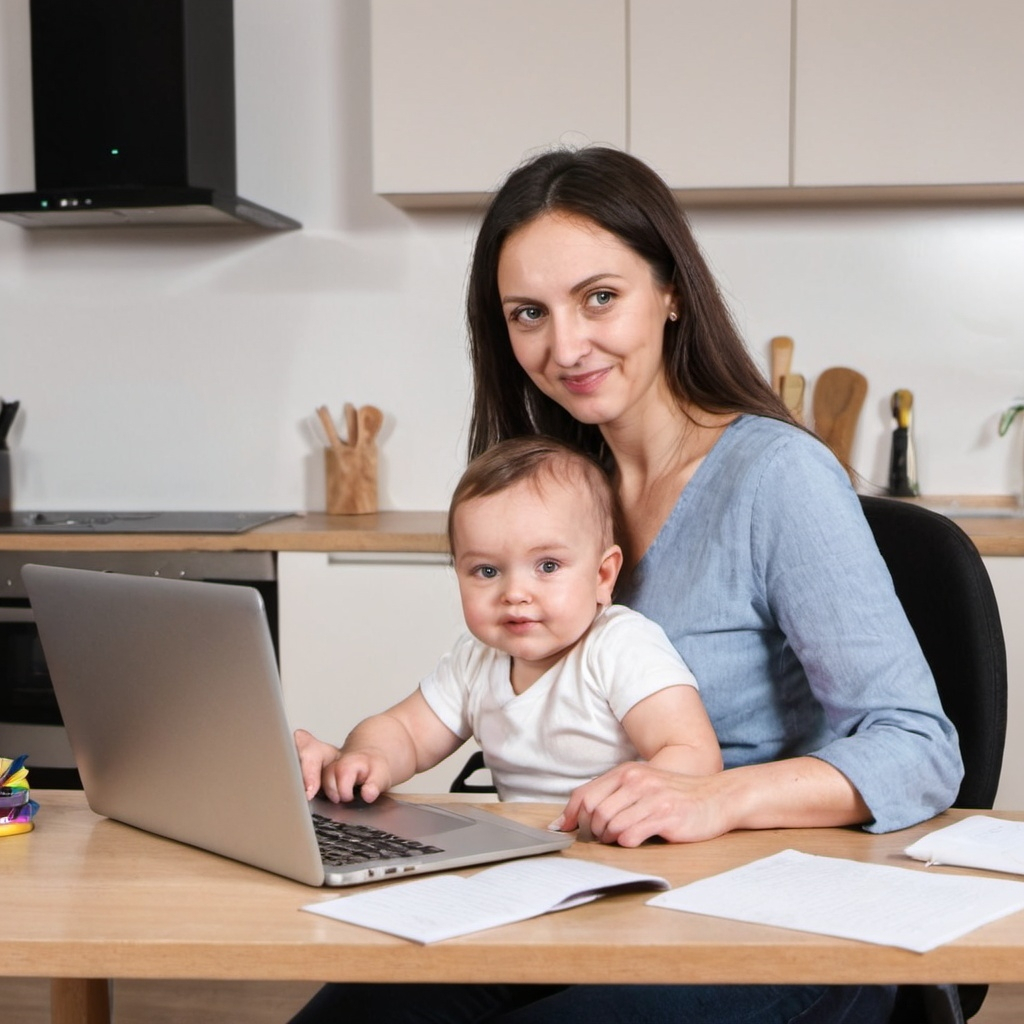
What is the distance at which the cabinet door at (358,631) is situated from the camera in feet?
9.71

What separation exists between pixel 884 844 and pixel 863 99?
223 cm

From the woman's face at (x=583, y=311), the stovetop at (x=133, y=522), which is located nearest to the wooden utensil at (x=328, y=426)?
the stovetop at (x=133, y=522)

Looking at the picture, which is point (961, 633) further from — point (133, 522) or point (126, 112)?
point (126, 112)

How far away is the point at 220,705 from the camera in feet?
3.33

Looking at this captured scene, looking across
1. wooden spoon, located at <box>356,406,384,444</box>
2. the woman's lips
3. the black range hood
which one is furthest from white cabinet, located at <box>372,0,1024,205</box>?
the woman's lips

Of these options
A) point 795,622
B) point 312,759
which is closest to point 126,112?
point 312,759

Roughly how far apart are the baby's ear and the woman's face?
181 millimetres

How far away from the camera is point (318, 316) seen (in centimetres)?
357

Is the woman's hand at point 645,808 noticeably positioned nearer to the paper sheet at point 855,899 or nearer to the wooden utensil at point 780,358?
the paper sheet at point 855,899

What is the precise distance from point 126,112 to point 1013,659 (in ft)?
7.61

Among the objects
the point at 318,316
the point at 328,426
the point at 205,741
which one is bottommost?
the point at 205,741

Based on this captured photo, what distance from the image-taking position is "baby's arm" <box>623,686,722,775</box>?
1.25 metres

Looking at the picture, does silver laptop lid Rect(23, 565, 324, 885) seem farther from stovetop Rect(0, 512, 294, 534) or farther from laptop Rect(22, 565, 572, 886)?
stovetop Rect(0, 512, 294, 534)

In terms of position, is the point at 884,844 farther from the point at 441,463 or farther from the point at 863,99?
the point at 441,463
